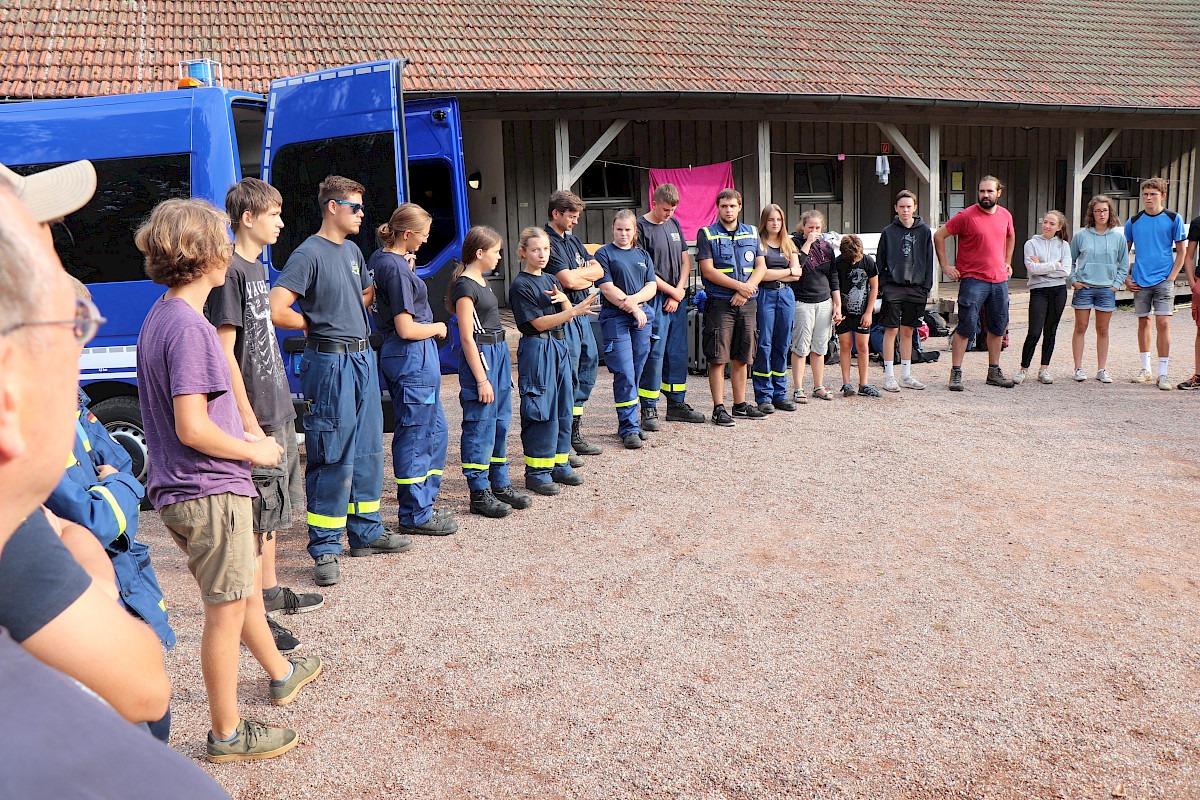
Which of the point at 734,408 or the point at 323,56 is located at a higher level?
the point at 323,56

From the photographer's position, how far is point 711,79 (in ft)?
43.4

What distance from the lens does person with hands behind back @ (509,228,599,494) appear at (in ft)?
18.7

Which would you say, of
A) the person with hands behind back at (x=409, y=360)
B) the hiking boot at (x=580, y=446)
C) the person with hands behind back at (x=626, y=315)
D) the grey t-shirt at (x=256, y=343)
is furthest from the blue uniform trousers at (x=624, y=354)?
the grey t-shirt at (x=256, y=343)

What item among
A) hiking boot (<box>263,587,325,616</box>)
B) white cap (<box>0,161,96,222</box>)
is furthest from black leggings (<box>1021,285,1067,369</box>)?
white cap (<box>0,161,96,222</box>)

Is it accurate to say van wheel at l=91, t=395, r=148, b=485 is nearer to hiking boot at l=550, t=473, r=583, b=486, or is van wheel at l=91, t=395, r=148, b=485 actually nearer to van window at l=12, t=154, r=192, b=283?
van window at l=12, t=154, r=192, b=283

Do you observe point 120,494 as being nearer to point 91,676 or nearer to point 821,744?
point 91,676

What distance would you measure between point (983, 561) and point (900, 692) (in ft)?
4.72

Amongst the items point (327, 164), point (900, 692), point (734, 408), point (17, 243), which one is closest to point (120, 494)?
point (17, 243)

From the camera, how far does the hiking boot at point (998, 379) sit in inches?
339

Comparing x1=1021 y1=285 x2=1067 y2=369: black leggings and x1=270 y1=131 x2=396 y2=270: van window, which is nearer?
A: x1=270 y1=131 x2=396 y2=270: van window

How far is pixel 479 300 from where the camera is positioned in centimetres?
527

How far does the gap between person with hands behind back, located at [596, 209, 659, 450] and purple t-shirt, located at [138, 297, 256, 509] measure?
4.30 meters

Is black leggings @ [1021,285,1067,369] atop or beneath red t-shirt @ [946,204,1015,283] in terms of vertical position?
beneath

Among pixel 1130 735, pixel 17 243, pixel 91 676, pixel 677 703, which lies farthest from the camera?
pixel 677 703
